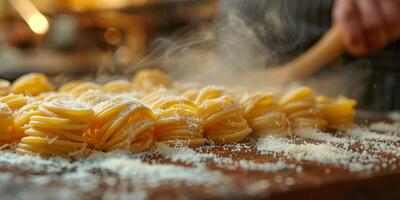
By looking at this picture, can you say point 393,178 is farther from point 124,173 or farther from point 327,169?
point 124,173

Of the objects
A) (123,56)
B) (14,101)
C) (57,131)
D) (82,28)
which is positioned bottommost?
(57,131)

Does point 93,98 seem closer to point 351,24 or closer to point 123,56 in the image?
point 351,24

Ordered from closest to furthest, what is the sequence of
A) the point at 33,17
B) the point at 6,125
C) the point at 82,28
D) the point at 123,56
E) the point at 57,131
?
the point at 57,131, the point at 6,125, the point at 123,56, the point at 33,17, the point at 82,28

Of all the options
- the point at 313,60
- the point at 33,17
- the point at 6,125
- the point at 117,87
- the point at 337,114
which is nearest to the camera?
the point at 6,125

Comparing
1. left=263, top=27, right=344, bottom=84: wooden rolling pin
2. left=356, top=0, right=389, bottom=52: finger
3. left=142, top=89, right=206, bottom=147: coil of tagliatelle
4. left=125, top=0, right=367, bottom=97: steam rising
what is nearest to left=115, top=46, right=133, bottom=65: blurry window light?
left=125, top=0, right=367, bottom=97: steam rising

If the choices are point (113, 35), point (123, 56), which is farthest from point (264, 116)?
point (113, 35)

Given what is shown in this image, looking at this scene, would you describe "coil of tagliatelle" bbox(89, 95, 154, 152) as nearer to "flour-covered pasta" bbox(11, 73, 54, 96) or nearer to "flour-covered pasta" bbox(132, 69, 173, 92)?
"flour-covered pasta" bbox(11, 73, 54, 96)

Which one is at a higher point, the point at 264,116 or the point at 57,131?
the point at 264,116

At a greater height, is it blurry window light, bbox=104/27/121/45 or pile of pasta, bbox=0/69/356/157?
blurry window light, bbox=104/27/121/45
